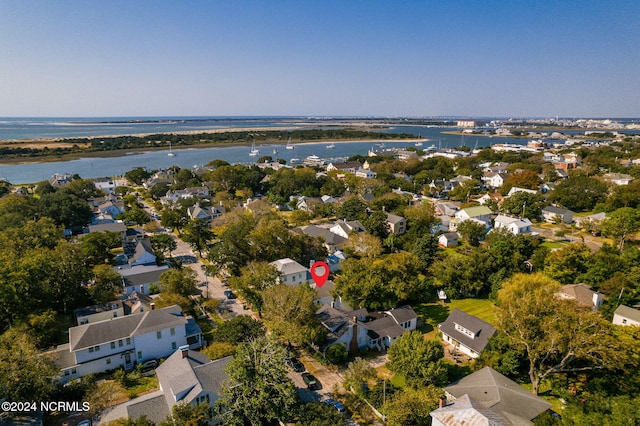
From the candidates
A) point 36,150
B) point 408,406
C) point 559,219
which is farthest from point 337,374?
point 36,150

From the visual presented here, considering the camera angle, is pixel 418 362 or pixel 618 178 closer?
pixel 418 362

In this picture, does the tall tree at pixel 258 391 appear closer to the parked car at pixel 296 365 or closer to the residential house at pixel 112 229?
the parked car at pixel 296 365

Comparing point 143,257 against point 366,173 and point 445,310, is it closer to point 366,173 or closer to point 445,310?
point 445,310

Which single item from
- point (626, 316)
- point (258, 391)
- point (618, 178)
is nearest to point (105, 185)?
point (258, 391)

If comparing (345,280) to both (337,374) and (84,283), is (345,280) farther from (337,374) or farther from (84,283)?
(84,283)

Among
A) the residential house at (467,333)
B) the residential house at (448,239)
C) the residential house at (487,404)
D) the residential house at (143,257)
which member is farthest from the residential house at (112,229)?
the residential house at (487,404)

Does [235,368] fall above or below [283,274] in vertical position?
above
